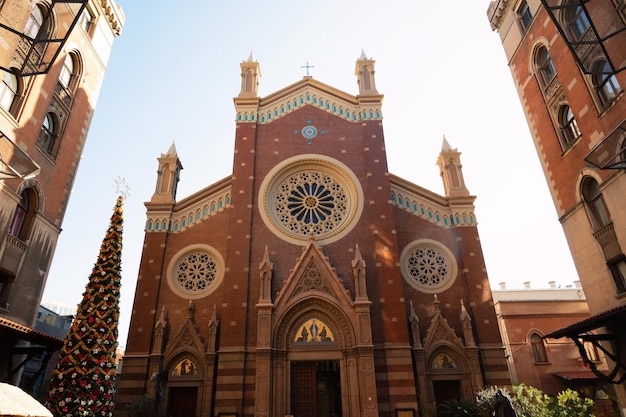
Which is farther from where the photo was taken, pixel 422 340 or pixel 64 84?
pixel 422 340

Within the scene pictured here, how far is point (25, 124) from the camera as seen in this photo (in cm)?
1650

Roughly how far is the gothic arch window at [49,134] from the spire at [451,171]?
22.4m

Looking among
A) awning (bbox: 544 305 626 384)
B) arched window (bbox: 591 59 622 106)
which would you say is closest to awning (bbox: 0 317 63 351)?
awning (bbox: 544 305 626 384)

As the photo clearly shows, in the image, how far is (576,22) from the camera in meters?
17.7

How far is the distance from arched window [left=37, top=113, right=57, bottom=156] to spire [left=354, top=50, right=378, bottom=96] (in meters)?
A: 18.7

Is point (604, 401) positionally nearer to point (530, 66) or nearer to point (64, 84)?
point (530, 66)

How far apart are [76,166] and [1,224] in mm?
5920

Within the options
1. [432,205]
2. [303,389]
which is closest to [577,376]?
[432,205]

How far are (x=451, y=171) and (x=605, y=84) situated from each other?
40.1 feet

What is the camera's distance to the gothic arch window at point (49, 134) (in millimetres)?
18195

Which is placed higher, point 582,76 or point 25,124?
point 582,76

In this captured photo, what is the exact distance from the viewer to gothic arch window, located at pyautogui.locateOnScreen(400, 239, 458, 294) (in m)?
24.6

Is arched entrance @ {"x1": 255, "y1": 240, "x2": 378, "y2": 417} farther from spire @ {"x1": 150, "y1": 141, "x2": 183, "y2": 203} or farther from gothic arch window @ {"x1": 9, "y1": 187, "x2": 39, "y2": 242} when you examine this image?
gothic arch window @ {"x1": 9, "y1": 187, "x2": 39, "y2": 242}

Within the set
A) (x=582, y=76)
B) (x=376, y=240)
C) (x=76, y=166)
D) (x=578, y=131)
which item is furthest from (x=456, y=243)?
(x=76, y=166)
